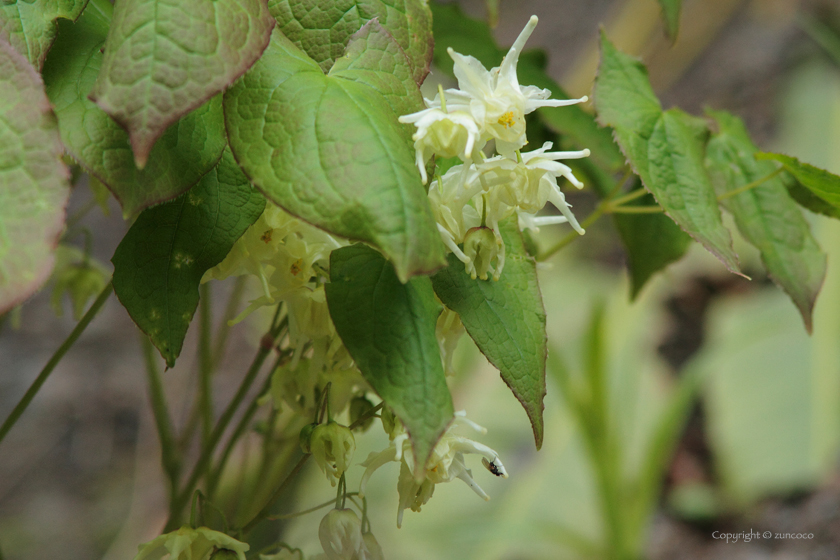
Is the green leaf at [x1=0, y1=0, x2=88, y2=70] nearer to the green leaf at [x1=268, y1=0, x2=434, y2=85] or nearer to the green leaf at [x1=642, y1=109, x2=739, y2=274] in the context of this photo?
the green leaf at [x1=268, y1=0, x2=434, y2=85]

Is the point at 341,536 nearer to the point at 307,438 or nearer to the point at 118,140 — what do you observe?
the point at 307,438

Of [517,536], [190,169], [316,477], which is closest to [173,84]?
[190,169]

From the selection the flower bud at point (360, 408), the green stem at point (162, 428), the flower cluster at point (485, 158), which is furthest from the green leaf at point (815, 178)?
the green stem at point (162, 428)

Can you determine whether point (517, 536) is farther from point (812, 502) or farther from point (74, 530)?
point (74, 530)

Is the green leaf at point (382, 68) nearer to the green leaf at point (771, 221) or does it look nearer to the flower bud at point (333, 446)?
the flower bud at point (333, 446)

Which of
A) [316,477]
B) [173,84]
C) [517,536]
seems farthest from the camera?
[517,536]

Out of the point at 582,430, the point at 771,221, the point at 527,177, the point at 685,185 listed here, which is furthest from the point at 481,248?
the point at 582,430
